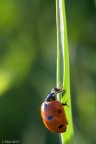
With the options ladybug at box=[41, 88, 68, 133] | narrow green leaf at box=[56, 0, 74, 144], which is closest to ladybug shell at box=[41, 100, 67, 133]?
ladybug at box=[41, 88, 68, 133]

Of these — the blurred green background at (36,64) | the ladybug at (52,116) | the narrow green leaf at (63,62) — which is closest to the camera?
the narrow green leaf at (63,62)

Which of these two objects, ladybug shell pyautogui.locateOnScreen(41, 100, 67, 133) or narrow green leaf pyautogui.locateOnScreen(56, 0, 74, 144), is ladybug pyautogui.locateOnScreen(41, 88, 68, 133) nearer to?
ladybug shell pyautogui.locateOnScreen(41, 100, 67, 133)

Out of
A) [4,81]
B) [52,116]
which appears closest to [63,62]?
[52,116]

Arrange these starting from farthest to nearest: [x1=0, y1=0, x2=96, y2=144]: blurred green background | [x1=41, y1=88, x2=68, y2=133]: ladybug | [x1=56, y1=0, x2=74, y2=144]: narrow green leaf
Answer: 1. [x1=0, y1=0, x2=96, y2=144]: blurred green background
2. [x1=41, y1=88, x2=68, y2=133]: ladybug
3. [x1=56, y1=0, x2=74, y2=144]: narrow green leaf

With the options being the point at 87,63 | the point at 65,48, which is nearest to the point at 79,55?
the point at 87,63

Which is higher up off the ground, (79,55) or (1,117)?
(79,55)

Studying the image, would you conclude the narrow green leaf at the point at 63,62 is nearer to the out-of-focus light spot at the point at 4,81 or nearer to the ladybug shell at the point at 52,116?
the ladybug shell at the point at 52,116

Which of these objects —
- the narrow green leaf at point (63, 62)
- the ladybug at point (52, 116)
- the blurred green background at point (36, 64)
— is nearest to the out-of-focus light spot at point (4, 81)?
the blurred green background at point (36, 64)

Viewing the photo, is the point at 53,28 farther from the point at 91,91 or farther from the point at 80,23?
the point at 91,91
